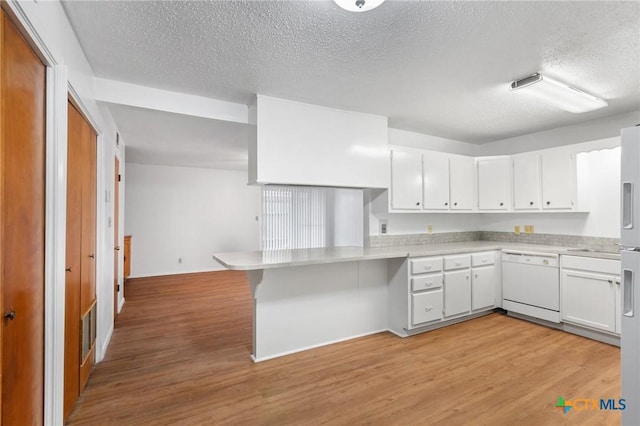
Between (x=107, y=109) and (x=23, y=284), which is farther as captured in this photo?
(x=107, y=109)

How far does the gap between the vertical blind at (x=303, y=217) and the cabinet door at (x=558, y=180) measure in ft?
7.78

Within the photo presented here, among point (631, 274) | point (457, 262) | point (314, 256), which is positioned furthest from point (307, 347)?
point (631, 274)

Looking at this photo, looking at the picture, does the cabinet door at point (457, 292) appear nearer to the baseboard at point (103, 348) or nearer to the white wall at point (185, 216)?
the baseboard at point (103, 348)

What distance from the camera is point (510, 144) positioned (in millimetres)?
4621

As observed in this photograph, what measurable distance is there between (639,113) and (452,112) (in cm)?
201

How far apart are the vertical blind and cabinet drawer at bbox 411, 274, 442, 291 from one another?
0.92 metres

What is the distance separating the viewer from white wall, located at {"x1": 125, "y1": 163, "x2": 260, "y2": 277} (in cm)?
635

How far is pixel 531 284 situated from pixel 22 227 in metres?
4.49

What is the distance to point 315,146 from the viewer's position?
3.16 metres

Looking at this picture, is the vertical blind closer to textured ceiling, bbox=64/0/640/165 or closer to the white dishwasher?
textured ceiling, bbox=64/0/640/165

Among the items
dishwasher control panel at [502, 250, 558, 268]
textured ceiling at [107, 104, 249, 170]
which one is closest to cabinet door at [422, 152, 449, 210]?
dishwasher control panel at [502, 250, 558, 268]

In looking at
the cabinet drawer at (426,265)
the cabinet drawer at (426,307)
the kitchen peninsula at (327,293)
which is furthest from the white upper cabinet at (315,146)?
the cabinet drawer at (426,307)

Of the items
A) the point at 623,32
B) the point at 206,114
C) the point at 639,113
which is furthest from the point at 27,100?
the point at 639,113

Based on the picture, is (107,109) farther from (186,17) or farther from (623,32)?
(623,32)
